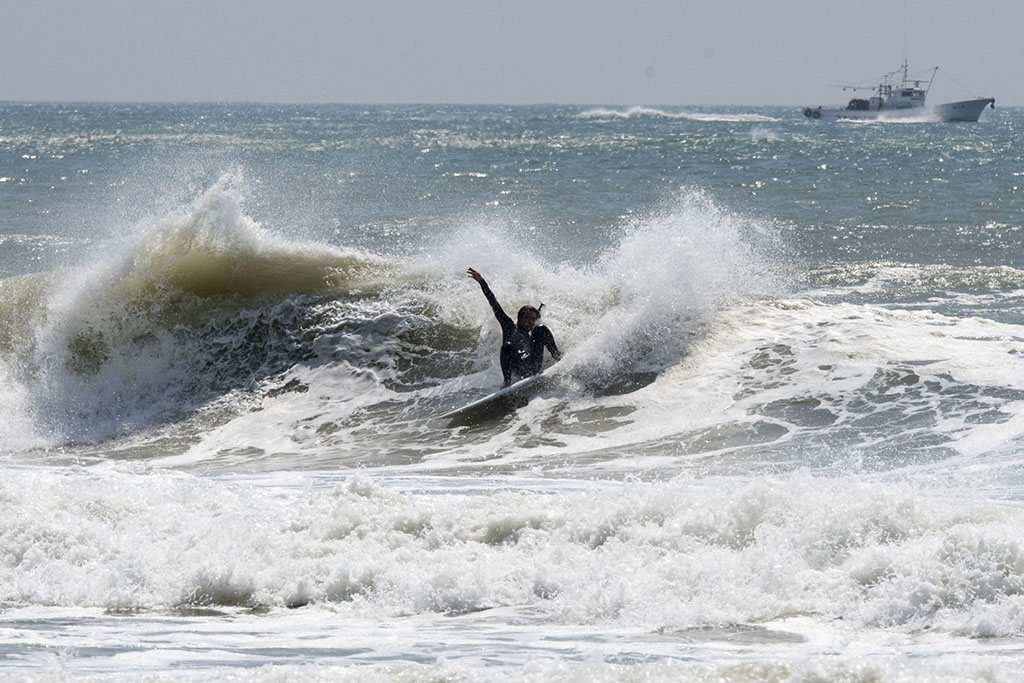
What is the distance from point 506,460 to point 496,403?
1.50 m

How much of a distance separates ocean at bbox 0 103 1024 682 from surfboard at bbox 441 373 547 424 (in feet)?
0.50

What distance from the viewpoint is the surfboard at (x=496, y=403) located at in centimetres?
1162

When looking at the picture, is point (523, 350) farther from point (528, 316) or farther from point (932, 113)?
point (932, 113)

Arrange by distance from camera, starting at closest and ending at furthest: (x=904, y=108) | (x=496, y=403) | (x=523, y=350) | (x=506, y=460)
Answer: (x=506, y=460), (x=496, y=403), (x=523, y=350), (x=904, y=108)

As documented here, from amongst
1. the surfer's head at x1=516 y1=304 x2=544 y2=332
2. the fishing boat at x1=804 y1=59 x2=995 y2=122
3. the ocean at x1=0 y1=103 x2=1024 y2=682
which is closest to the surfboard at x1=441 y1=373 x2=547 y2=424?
the ocean at x1=0 y1=103 x2=1024 y2=682

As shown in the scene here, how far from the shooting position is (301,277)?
48.8 ft

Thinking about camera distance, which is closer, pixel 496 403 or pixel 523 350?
pixel 496 403

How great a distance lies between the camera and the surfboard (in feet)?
38.1

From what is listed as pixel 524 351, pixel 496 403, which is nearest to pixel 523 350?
pixel 524 351

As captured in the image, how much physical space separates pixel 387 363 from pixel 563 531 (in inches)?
259

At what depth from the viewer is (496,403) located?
11688 millimetres

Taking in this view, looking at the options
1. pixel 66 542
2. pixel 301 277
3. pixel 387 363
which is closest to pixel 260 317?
pixel 301 277

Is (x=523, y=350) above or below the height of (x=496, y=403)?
above

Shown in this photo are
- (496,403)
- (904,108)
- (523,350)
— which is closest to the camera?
(496,403)
